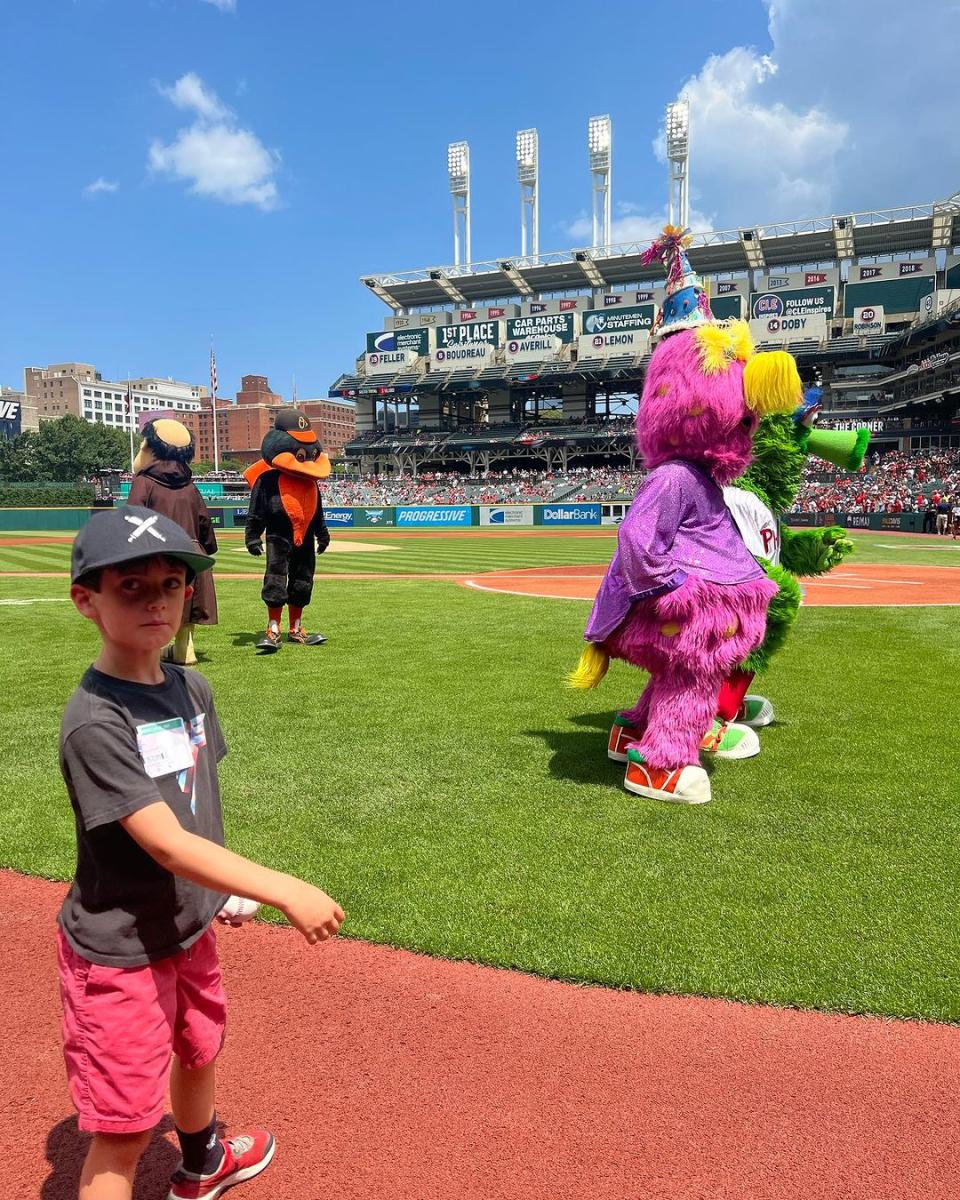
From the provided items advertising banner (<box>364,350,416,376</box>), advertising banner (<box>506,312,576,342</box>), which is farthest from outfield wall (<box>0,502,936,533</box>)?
advertising banner (<box>364,350,416,376</box>)

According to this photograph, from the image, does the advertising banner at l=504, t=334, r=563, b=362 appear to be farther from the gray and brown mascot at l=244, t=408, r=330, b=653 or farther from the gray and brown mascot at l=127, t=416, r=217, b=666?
the gray and brown mascot at l=127, t=416, r=217, b=666

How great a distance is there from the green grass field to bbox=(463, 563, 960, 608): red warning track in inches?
158

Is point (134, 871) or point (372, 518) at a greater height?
point (372, 518)

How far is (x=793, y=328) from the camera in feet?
195

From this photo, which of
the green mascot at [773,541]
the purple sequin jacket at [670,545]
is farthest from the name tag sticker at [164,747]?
the green mascot at [773,541]

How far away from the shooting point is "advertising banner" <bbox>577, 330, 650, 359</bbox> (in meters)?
62.4

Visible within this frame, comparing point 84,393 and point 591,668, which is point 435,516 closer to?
point 591,668

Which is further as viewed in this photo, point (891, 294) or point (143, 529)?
point (891, 294)

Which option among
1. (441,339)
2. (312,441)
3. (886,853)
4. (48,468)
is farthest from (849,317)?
(48,468)

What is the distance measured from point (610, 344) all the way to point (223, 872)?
66.3 m

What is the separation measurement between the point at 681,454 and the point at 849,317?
209 ft

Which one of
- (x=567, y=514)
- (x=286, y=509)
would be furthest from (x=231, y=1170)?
(x=567, y=514)

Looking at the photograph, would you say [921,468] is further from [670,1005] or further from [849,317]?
[670,1005]

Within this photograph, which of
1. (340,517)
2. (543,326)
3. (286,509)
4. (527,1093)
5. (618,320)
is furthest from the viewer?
(543,326)
